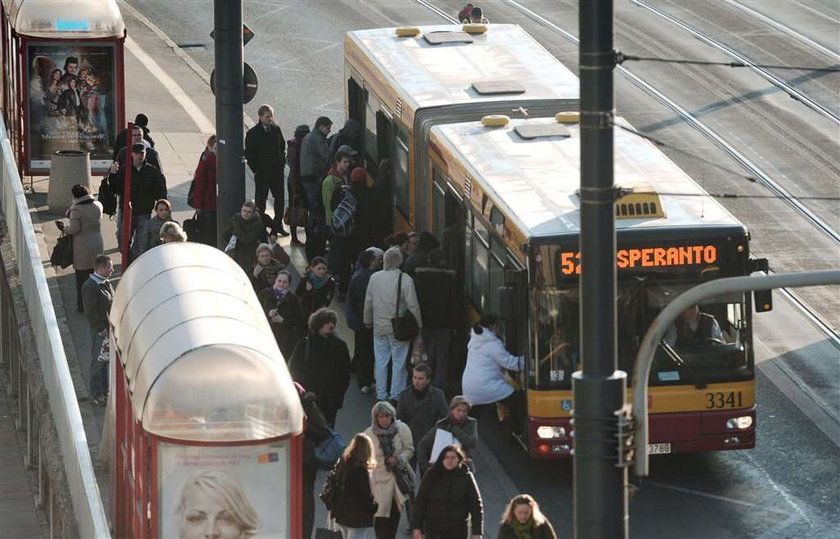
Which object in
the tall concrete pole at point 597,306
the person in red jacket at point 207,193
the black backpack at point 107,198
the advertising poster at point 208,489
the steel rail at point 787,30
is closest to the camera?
the tall concrete pole at point 597,306

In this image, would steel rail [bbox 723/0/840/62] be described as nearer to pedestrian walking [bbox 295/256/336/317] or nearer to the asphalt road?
the asphalt road

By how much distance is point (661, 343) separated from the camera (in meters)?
16.5

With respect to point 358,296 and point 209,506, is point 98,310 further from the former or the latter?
point 209,506

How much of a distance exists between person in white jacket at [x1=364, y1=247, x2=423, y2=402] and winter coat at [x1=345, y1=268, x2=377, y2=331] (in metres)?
0.30

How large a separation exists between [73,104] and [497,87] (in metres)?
7.50

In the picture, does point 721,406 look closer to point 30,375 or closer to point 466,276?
point 466,276

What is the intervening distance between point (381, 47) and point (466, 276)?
5180 millimetres

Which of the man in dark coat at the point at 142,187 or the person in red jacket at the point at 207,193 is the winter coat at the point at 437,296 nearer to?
the person in red jacket at the point at 207,193

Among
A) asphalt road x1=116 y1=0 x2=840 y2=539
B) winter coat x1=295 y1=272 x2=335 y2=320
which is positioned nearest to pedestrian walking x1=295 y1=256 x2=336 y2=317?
winter coat x1=295 y1=272 x2=335 y2=320

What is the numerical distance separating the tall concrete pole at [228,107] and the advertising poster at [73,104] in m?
5.85

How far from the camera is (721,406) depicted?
16672mm

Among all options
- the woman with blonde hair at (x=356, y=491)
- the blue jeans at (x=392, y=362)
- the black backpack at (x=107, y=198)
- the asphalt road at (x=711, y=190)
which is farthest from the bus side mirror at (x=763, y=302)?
the black backpack at (x=107, y=198)

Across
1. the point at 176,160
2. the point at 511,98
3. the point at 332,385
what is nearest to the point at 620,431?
the point at 332,385

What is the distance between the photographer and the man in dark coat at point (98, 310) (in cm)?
1847
